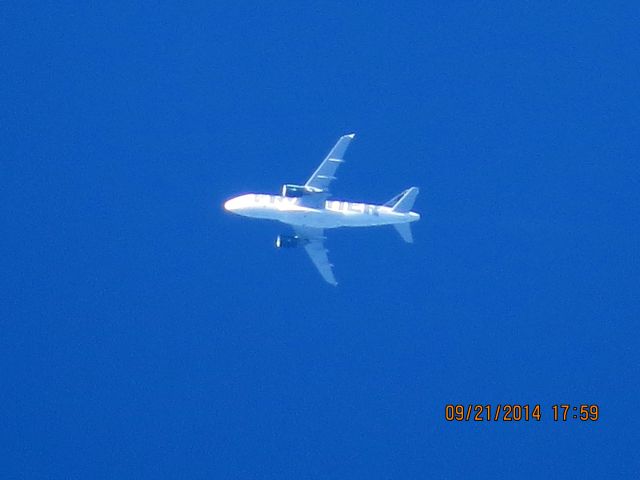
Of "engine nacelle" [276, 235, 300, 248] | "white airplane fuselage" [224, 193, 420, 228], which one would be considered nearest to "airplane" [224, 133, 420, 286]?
"white airplane fuselage" [224, 193, 420, 228]

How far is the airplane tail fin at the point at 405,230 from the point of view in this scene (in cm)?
5912

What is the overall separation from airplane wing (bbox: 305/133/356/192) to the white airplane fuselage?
57.5 inches

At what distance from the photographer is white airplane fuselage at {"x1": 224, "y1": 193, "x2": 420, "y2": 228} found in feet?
191

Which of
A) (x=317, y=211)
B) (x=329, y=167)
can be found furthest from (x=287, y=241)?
(x=329, y=167)

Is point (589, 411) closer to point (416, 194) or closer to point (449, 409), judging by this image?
point (449, 409)

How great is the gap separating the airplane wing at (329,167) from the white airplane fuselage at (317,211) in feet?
4.79

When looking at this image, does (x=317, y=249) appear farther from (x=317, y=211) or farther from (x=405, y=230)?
(x=405, y=230)

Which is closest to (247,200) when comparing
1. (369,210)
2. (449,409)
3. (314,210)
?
(314,210)

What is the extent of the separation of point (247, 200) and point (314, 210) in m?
4.70

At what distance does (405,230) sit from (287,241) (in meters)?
8.64

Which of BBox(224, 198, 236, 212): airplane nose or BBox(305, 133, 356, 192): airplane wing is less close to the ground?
BBox(305, 133, 356, 192): airplane wing

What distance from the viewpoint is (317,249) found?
63.0 meters

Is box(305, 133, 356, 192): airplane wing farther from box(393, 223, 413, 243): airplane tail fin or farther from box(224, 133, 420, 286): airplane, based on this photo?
box(393, 223, 413, 243): airplane tail fin

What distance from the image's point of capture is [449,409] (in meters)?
64.5
